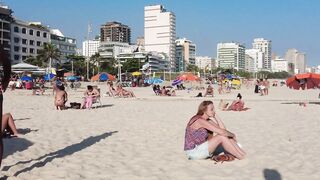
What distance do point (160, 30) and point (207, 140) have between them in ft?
613

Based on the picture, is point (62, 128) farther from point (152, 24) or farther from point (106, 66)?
point (152, 24)

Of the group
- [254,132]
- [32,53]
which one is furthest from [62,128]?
[32,53]

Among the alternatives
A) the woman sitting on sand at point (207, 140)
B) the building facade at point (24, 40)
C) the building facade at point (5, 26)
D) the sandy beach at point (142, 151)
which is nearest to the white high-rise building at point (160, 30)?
the building facade at point (24, 40)

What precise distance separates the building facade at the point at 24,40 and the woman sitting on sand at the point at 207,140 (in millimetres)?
92842

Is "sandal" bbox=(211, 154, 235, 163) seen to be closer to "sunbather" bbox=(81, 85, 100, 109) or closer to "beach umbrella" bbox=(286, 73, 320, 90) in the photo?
"sunbather" bbox=(81, 85, 100, 109)

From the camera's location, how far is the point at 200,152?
642cm

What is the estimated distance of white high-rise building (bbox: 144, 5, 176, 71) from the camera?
609 feet

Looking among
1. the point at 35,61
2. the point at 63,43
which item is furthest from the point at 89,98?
the point at 63,43

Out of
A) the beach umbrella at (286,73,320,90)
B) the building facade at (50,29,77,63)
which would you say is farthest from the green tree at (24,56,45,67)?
the beach umbrella at (286,73,320,90)

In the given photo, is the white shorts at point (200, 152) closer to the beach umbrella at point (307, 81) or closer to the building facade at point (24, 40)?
the beach umbrella at point (307, 81)

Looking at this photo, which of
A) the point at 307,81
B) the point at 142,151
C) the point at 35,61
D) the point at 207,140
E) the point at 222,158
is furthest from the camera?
the point at 35,61

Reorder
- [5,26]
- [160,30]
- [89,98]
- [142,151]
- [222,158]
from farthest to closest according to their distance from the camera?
[160,30], [5,26], [89,98], [142,151], [222,158]

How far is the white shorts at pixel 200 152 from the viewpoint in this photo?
639cm

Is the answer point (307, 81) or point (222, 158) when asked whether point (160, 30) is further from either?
point (222, 158)
